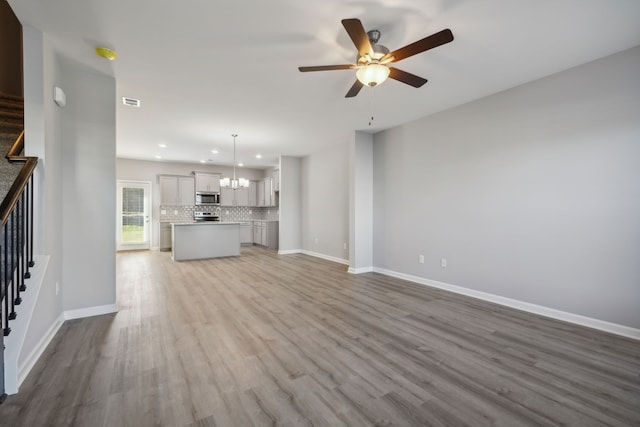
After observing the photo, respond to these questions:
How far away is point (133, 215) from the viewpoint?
316 inches

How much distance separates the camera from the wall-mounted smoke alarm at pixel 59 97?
2.59 metres

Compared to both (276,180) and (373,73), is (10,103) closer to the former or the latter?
(373,73)

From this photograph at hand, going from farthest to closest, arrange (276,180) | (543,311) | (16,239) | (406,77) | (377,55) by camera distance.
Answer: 1. (276,180)
2. (543,311)
3. (406,77)
4. (377,55)
5. (16,239)

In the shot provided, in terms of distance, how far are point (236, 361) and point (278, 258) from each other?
4668 mm

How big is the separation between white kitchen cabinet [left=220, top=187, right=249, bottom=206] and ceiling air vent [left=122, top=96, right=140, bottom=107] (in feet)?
17.1

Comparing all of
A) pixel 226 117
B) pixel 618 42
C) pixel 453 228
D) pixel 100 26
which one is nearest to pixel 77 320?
pixel 100 26

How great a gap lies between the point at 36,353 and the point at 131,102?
124 inches

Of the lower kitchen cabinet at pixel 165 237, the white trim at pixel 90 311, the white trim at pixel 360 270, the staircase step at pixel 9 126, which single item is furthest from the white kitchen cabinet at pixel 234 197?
the white trim at pixel 90 311

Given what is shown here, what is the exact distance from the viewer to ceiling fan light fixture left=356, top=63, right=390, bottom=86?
2252 mm

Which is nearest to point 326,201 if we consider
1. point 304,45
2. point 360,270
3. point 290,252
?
point 290,252

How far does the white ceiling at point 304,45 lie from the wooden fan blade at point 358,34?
28cm

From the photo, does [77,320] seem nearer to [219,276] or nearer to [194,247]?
[219,276]

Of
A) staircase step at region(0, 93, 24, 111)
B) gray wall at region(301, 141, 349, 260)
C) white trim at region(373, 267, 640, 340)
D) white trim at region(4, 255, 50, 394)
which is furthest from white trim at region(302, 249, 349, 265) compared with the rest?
staircase step at region(0, 93, 24, 111)

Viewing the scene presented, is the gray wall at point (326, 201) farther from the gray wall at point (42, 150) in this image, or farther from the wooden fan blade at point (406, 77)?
the gray wall at point (42, 150)
